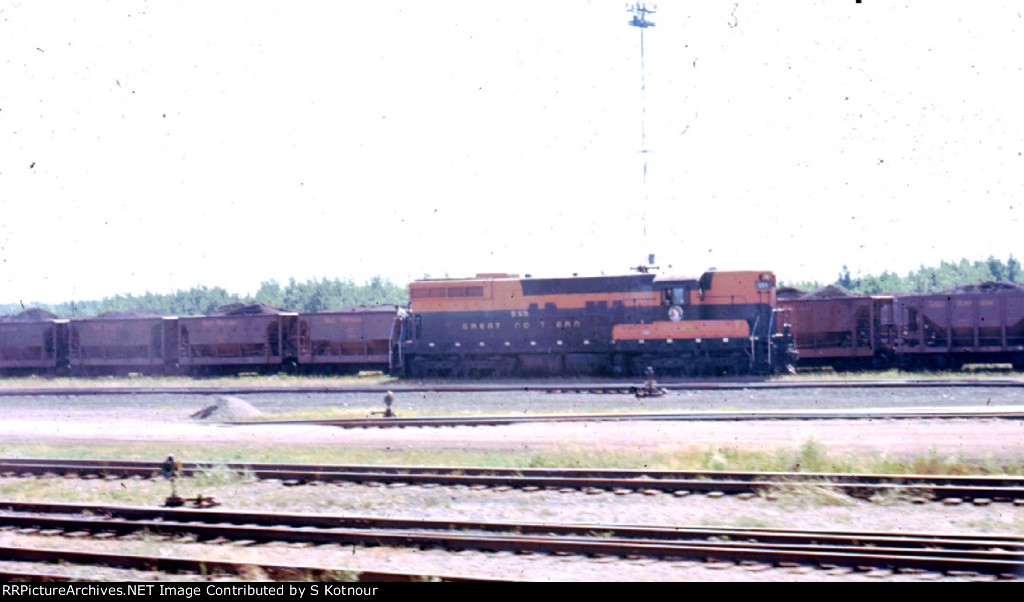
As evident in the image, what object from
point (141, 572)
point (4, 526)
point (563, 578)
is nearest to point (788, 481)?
point (563, 578)

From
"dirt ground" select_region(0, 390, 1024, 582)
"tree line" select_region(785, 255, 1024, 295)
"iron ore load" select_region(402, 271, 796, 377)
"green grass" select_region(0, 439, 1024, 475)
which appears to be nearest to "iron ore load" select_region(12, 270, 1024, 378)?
"iron ore load" select_region(402, 271, 796, 377)

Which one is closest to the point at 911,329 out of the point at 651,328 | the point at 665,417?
the point at 651,328

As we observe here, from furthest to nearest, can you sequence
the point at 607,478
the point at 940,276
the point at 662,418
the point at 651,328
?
the point at 940,276 → the point at 651,328 → the point at 662,418 → the point at 607,478

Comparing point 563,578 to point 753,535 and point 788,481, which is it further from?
point 788,481

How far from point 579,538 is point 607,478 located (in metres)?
3.27

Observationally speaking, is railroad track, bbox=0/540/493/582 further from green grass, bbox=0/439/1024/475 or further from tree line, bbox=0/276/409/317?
tree line, bbox=0/276/409/317

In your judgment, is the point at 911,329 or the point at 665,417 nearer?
the point at 665,417

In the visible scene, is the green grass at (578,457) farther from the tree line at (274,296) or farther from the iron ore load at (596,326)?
the tree line at (274,296)

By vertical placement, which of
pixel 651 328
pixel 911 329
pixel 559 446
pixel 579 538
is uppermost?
pixel 651 328

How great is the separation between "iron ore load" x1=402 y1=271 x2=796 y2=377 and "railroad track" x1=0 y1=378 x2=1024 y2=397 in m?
1.43

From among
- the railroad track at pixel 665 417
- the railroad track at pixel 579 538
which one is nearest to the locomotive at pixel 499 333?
the railroad track at pixel 665 417

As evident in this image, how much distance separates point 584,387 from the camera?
23078 mm

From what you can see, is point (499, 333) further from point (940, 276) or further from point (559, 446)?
point (940, 276)

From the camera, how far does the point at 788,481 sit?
10.3 m
